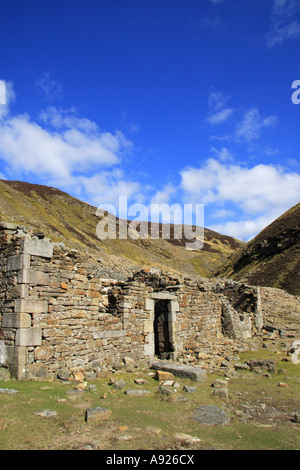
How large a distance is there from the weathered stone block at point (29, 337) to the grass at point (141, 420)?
0.89 m

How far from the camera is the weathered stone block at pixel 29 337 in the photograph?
7.47 m

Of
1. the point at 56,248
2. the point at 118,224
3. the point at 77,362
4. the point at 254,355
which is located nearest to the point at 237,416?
the point at 77,362

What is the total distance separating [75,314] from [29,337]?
4.92 feet

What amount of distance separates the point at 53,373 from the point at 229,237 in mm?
132394

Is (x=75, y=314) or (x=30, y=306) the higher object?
(x=30, y=306)

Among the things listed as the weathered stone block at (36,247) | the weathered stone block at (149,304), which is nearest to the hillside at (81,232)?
the weathered stone block at (149,304)

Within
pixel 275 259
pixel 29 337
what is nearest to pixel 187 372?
pixel 29 337

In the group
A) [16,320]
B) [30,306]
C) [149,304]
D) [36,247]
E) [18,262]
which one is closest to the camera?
[16,320]

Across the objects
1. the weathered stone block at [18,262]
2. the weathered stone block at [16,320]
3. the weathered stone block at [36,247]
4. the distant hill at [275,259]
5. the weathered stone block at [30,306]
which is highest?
the distant hill at [275,259]

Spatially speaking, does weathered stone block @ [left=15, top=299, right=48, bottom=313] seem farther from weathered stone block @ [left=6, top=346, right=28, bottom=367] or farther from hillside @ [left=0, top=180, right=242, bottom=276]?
hillside @ [left=0, top=180, right=242, bottom=276]

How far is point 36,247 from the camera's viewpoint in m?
8.19

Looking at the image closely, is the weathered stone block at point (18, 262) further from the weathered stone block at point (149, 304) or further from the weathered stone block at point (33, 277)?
the weathered stone block at point (149, 304)

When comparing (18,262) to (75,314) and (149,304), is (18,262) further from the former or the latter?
(149,304)

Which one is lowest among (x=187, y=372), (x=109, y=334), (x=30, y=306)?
(x=187, y=372)
